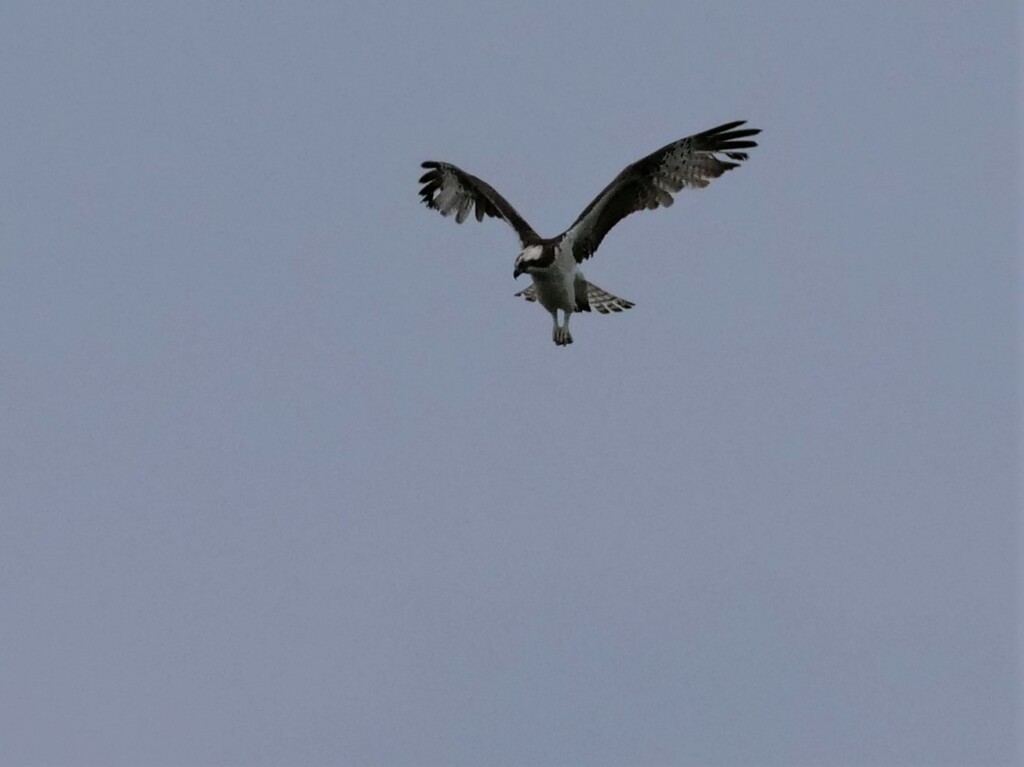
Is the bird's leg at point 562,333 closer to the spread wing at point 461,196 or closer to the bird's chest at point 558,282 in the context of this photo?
the bird's chest at point 558,282

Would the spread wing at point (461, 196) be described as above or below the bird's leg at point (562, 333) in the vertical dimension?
above

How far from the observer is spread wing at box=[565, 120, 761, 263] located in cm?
2139

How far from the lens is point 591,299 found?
2341 centimetres

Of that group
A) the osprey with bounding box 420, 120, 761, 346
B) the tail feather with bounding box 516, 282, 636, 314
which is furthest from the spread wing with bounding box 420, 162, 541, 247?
the tail feather with bounding box 516, 282, 636, 314

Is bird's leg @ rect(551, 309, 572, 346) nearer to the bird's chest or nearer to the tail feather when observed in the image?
the bird's chest

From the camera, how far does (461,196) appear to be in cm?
2327

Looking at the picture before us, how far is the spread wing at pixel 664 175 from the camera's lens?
70.2 ft

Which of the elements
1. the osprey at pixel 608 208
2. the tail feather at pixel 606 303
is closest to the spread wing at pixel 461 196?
the osprey at pixel 608 208

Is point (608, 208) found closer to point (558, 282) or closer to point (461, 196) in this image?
point (558, 282)

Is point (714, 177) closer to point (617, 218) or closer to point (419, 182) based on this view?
point (617, 218)

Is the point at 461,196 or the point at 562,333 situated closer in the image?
the point at 562,333

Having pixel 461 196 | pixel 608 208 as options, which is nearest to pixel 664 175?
pixel 608 208

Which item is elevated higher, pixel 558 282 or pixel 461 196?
pixel 461 196

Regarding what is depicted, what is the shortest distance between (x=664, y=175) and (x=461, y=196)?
2.76m
